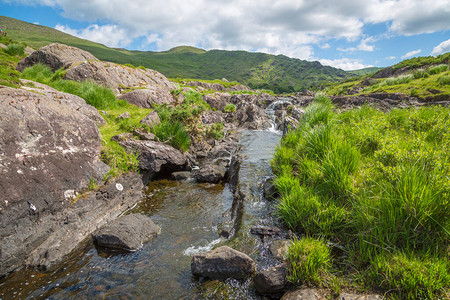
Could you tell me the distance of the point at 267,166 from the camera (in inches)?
451

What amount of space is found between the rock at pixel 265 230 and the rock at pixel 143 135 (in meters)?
8.55

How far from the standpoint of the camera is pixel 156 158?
11.2m

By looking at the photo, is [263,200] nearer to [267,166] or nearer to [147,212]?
[267,166]

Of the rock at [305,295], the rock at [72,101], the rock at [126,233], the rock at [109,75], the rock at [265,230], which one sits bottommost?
the rock at [126,233]

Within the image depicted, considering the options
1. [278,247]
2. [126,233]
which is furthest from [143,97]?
[278,247]

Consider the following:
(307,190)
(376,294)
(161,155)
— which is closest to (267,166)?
(307,190)

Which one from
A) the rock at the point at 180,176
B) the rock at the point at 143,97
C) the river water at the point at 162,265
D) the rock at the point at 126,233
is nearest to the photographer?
the river water at the point at 162,265

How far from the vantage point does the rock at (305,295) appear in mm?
3654

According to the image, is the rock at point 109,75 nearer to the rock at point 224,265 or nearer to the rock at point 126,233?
the rock at point 126,233

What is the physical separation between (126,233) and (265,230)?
13.8 ft

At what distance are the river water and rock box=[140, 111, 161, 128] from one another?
21.7 feet

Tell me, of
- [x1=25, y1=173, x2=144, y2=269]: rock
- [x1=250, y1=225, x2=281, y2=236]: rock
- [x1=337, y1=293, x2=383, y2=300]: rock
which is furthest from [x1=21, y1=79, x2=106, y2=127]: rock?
[x1=337, y1=293, x2=383, y2=300]: rock

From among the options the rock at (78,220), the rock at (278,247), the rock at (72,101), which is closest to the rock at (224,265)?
the rock at (278,247)

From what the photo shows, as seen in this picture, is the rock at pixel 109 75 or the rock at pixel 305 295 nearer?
the rock at pixel 305 295
